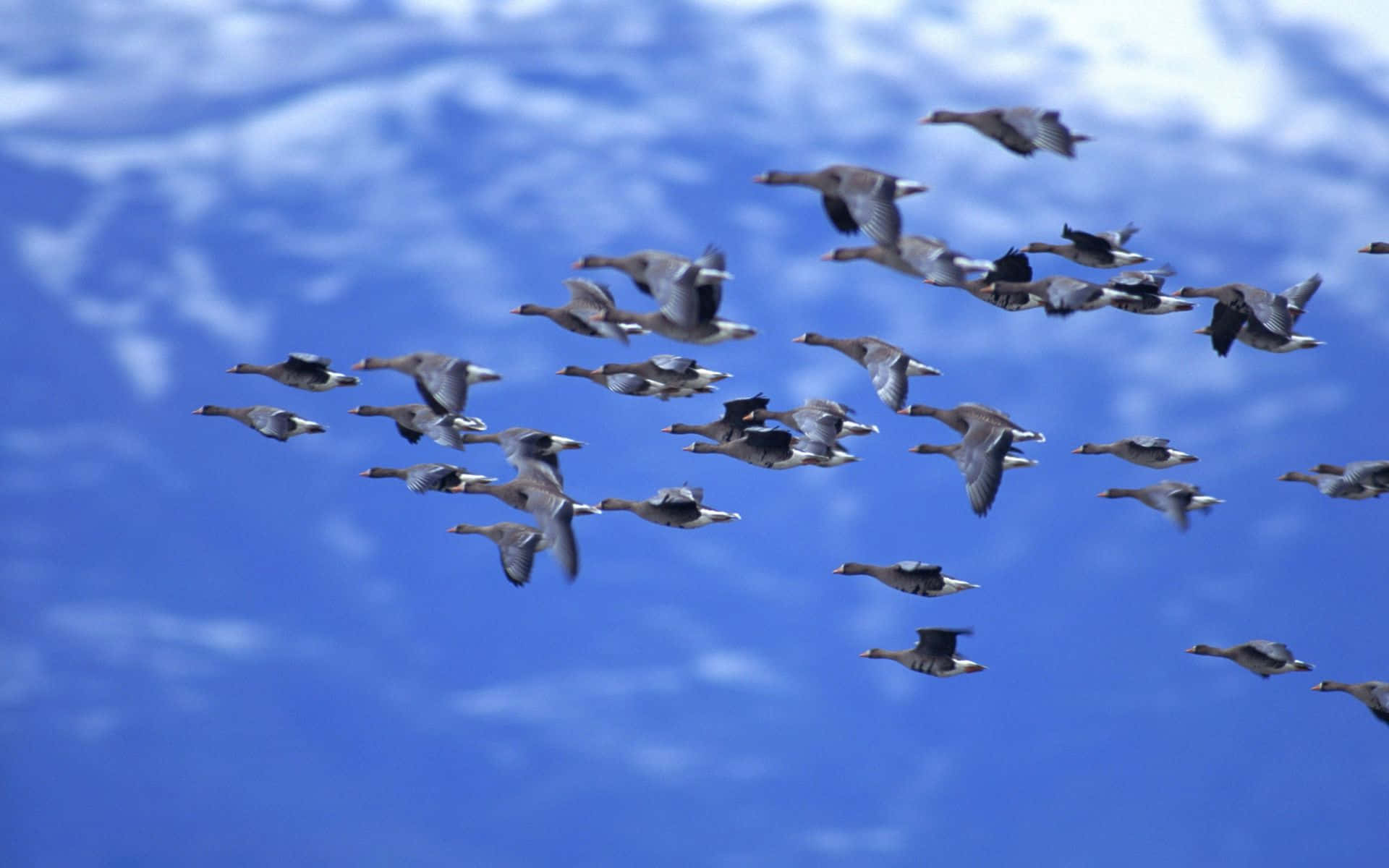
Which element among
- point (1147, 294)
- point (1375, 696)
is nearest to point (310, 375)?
point (1147, 294)

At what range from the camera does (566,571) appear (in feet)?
77.2

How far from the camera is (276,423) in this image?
29109 millimetres

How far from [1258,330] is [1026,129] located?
576 cm

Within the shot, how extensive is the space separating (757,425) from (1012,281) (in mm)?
4523

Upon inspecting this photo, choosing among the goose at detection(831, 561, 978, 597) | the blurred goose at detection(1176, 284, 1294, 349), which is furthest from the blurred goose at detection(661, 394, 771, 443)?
the blurred goose at detection(1176, 284, 1294, 349)

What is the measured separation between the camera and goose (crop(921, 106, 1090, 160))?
23.2 metres

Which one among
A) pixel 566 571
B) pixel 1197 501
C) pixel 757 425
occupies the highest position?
pixel 757 425

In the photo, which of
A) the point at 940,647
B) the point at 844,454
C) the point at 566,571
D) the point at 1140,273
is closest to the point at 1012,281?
the point at 1140,273

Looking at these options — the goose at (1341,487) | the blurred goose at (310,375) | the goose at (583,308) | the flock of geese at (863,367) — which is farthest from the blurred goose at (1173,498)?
the blurred goose at (310,375)

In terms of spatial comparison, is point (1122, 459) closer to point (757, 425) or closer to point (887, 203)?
point (757, 425)

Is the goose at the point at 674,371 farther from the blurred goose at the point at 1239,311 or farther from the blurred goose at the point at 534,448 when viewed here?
the blurred goose at the point at 1239,311

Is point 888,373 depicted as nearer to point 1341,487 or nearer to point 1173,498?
point 1173,498

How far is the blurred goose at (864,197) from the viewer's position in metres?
22.9

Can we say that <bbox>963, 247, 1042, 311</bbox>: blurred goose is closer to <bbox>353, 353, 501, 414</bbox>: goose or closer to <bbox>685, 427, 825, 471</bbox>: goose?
<bbox>685, 427, 825, 471</bbox>: goose
